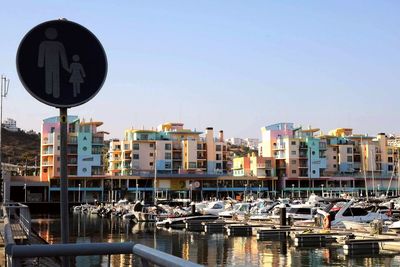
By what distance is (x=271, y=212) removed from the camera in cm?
6384

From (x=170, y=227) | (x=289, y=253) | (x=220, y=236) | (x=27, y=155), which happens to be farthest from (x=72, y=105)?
(x=27, y=155)

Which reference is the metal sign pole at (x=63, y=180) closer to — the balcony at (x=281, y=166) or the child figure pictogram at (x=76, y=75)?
the child figure pictogram at (x=76, y=75)

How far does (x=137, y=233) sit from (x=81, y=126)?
65.5 meters

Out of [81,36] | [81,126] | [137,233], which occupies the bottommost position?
[137,233]

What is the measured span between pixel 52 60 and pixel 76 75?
23 centimetres

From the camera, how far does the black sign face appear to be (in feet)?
15.4

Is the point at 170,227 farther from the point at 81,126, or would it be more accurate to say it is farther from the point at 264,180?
the point at 264,180

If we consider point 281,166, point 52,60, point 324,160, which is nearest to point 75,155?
point 281,166

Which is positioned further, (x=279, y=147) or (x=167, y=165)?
(x=279, y=147)

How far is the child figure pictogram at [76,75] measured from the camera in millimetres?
4734

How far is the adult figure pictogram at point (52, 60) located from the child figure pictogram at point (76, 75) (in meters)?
0.06

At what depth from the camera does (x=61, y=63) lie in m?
4.75

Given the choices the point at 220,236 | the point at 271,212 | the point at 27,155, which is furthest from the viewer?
the point at 27,155

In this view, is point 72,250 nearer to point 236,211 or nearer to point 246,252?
point 246,252
